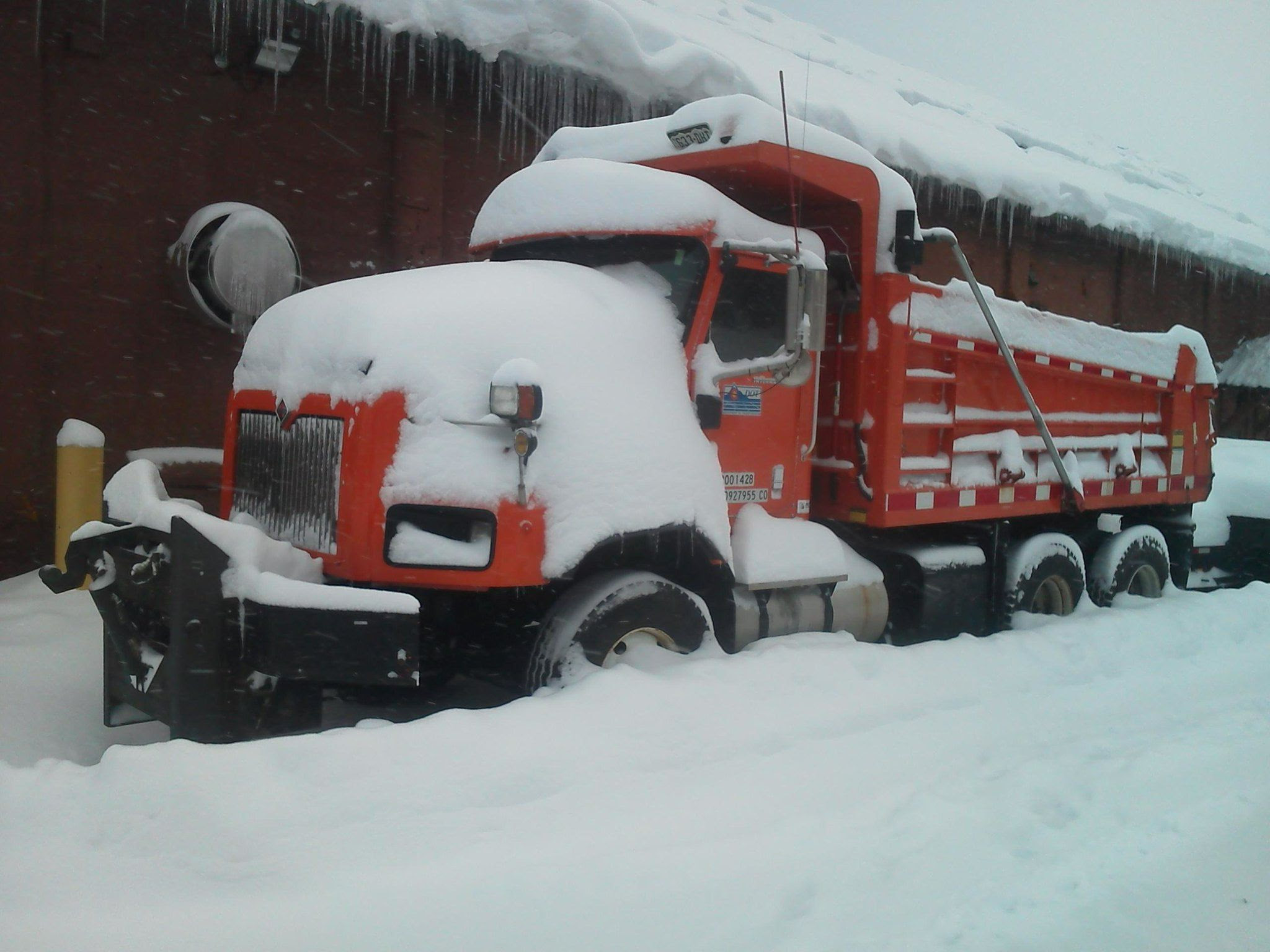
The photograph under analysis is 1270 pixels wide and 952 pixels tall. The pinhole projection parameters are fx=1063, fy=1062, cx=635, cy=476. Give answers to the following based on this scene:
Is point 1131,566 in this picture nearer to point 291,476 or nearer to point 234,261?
point 291,476

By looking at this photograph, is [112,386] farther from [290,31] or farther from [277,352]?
[277,352]

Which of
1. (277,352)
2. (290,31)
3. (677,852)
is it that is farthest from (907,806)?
(290,31)

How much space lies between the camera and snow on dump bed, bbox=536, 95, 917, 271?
5270mm

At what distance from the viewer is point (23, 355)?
752cm

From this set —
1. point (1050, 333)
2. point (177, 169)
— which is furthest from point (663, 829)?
point (177, 169)

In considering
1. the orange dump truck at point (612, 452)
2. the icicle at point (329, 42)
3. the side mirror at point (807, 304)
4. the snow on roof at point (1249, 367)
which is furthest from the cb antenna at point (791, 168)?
the snow on roof at point (1249, 367)

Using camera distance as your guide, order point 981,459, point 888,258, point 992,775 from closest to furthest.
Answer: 1. point 992,775
2. point 888,258
3. point 981,459

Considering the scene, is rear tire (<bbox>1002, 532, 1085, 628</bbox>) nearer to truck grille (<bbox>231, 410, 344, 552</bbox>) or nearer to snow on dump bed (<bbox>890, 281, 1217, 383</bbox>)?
snow on dump bed (<bbox>890, 281, 1217, 383</bbox>)

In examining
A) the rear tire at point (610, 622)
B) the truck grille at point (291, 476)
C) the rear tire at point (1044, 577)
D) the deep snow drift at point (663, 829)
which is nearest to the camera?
the deep snow drift at point (663, 829)

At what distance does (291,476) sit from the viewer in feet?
14.4

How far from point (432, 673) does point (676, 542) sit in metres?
1.20

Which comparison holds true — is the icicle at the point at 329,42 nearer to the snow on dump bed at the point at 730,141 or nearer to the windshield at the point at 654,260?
the snow on dump bed at the point at 730,141

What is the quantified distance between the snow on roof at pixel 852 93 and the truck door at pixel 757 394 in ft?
15.4

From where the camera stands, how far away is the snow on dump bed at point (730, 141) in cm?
527
